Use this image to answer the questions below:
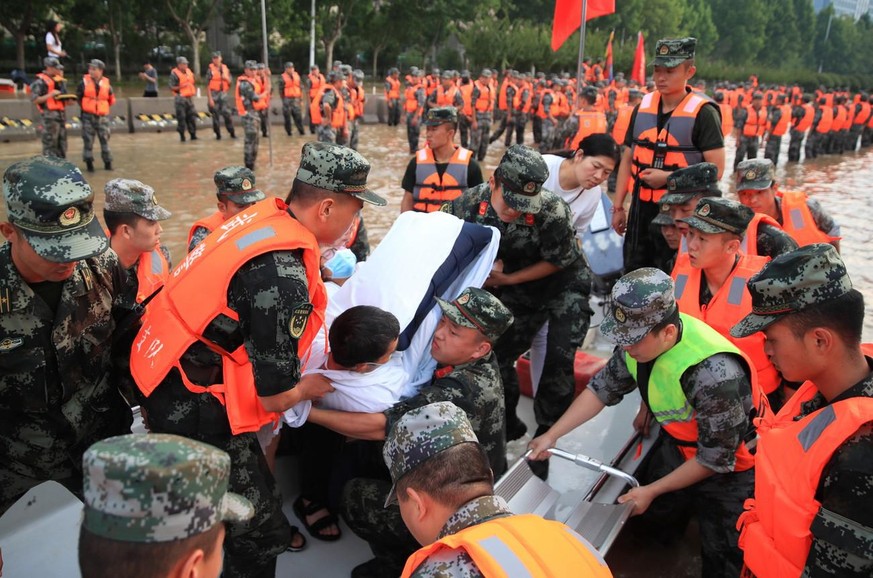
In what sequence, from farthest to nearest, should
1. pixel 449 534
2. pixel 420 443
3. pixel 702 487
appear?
1. pixel 702 487
2. pixel 420 443
3. pixel 449 534

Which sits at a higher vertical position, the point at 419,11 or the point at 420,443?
the point at 419,11

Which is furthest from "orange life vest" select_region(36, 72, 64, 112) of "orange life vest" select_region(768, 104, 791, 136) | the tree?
the tree

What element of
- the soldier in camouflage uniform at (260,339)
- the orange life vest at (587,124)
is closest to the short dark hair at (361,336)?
the soldier in camouflage uniform at (260,339)

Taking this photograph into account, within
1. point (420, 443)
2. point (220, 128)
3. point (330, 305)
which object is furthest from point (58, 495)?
point (220, 128)

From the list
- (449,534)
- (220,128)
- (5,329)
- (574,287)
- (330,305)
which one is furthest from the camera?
(220,128)

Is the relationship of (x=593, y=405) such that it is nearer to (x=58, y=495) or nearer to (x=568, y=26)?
(x=58, y=495)

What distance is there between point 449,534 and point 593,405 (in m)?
1.63

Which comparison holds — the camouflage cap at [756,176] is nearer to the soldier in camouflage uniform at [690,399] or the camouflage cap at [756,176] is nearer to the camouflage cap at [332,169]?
the soldier in camouflage uniform at [690,399]

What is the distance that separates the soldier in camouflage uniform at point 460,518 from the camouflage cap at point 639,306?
1.00 m

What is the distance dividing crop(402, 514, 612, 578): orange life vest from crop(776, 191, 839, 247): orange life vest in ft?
13.5

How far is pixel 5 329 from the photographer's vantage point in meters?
2.16

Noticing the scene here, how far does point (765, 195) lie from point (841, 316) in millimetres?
3263

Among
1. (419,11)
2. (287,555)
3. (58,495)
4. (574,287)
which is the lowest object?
(287,555)

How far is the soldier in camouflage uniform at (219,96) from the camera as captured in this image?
53.8 feet
